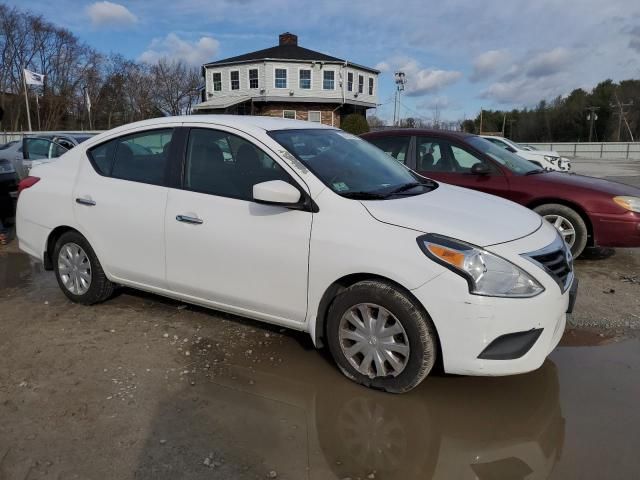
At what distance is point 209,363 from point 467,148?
4.40 m

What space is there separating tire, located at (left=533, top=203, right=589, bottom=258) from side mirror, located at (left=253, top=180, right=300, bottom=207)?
12.9ft

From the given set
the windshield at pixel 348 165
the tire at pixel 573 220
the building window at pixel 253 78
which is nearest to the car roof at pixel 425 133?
the tire at pixel 573 220

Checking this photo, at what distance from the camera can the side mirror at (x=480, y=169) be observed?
6332 millimetres

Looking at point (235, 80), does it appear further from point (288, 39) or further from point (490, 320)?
point (490, 320)

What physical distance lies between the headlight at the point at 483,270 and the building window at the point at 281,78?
3824 cm

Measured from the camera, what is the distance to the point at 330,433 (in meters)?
2.88

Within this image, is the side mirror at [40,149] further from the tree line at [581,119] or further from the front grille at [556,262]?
the tree line at [581,119]

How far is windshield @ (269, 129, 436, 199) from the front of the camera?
11.7 ft

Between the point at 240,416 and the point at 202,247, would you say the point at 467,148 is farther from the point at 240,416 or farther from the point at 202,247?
the point at 240,416

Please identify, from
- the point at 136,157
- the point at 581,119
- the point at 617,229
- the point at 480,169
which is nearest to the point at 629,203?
the point at 617,229

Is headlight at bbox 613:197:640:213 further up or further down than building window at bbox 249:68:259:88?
further down

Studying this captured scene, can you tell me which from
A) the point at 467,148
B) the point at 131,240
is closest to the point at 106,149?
the point at 131,240

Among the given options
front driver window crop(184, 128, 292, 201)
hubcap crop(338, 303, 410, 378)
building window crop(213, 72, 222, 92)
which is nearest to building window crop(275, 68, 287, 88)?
building window crop(213, 72, 222, 92)

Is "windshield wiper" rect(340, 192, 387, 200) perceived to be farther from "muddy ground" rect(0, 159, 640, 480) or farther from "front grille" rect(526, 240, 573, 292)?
"muddy ground" rect(0, 159, 640, 480)
